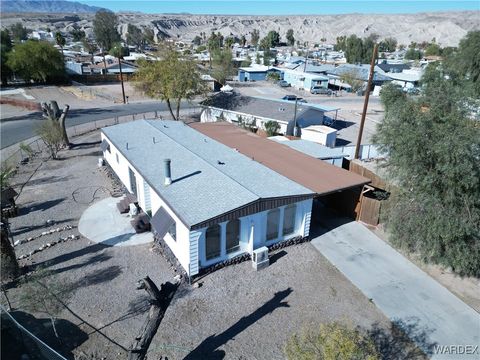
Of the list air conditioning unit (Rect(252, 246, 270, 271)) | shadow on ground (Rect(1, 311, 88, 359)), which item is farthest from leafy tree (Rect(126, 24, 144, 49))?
shadow on ground (Rect(1, 311, 88, 359))

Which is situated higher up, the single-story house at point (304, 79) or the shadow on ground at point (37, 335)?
the single-story house at point (304, 79)

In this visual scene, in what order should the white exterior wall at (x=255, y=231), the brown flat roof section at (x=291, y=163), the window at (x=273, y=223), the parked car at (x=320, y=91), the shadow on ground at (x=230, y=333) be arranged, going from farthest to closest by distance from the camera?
the parked car at (x=320, y=91), the brown flat roof section at (x=291, y=163), the window at (x=273, y=223), the white exterior wall at (x=255, y=231), the shadow on ground at (x=230, y=333)

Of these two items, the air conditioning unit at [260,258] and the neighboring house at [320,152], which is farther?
the neighboring house at [320,152]

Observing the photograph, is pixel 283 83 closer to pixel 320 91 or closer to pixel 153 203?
pixel 320 91

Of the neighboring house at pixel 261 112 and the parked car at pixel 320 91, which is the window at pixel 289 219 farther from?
the parked car at pixel 320 91

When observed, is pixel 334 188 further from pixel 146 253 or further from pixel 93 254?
pixel 93 254

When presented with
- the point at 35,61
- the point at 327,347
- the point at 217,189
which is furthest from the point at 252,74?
the point at 327,347

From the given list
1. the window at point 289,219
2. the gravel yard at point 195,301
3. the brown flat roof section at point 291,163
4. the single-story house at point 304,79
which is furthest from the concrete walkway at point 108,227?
the single-story house at point 304,79
